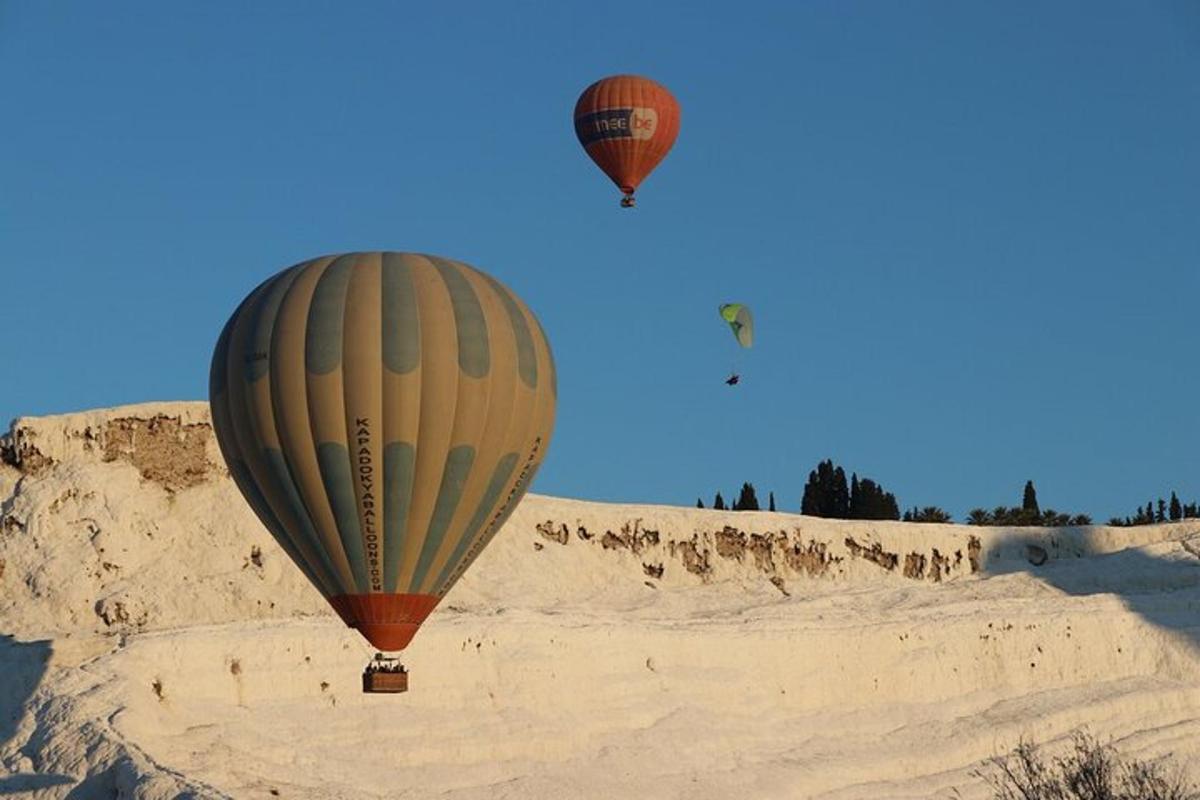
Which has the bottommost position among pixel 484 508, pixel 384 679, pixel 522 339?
pixel 384 679

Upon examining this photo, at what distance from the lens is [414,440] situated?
49.2 metres

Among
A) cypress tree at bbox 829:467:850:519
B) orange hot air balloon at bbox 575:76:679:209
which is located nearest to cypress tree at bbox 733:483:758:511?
cypress tree at bbox 829:467:850:519

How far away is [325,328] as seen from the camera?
160ft

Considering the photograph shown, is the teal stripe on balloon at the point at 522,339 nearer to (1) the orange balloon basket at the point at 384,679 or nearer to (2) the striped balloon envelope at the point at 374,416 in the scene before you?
(2) the striped balloon envelope at the point at 374,416

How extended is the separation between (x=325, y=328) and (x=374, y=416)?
2.06 metres

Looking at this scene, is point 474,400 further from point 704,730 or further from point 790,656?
point 790,656

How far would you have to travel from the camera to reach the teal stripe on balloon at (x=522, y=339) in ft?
165

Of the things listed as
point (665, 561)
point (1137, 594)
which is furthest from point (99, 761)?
point (1137, 594)

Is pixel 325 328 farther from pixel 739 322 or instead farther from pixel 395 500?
pixel 739 322

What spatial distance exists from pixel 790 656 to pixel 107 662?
22904 mm

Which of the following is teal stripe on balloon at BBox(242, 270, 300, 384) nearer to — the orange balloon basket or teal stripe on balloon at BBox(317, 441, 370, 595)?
teal stripe on balloon at BBox(317, 441, 370, 595)

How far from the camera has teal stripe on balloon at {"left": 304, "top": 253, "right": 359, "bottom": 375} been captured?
4869cm

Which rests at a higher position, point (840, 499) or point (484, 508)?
Answer: point (840, 499)

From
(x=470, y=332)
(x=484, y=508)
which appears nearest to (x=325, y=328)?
(x=470, y=332)
